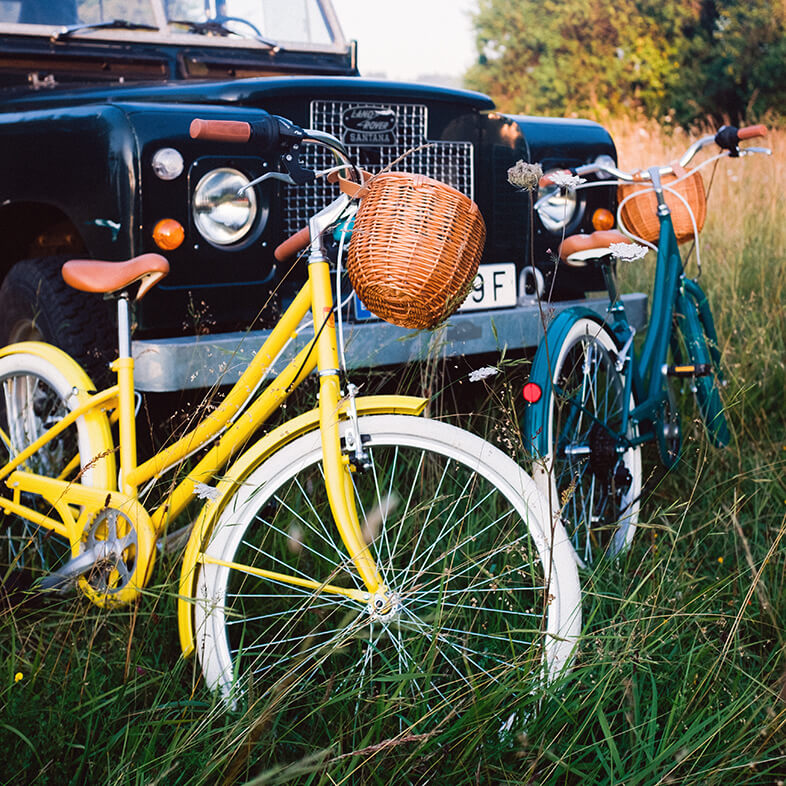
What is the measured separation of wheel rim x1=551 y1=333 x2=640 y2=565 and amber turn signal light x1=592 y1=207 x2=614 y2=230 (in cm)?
87

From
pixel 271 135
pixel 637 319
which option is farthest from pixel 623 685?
pixel 637 319

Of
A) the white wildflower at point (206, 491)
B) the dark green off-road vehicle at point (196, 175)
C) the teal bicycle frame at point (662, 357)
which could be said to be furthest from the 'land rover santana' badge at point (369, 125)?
the white wildflower at point (206, 491)

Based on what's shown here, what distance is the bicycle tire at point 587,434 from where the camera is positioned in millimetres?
2369

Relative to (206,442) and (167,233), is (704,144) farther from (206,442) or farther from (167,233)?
(206,442)

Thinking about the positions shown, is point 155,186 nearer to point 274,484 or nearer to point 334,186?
point 334,186

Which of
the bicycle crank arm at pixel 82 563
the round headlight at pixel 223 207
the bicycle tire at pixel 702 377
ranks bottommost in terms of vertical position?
the bicycle crank arm at pixel 82 563

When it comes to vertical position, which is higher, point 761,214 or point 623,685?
point 761,214

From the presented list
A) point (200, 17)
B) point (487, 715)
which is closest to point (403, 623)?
point (487, 715)

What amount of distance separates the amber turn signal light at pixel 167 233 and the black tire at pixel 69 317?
0.96 feet

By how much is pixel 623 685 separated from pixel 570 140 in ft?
7.23

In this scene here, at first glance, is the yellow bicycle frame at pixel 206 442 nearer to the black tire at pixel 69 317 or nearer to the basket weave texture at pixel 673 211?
the black tire at pixel 69 317

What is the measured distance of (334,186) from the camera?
304cm

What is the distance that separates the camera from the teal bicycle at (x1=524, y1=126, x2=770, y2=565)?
98.8 inches

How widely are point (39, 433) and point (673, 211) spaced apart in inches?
82.9
